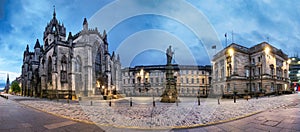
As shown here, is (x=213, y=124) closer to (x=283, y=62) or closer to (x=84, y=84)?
(x=84, y=84)

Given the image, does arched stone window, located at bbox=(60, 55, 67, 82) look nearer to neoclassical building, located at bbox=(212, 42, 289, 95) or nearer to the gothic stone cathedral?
the gothic stone cathedral

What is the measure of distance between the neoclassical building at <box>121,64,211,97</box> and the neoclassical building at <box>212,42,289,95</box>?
16669 mm

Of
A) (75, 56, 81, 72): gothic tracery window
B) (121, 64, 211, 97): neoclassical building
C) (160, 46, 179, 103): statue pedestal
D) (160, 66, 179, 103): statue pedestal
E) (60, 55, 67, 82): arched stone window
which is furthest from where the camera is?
(121, 64, 211, 97): neoclassical building

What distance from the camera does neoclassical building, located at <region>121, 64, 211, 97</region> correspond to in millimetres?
55931

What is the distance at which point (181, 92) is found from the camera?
182ft

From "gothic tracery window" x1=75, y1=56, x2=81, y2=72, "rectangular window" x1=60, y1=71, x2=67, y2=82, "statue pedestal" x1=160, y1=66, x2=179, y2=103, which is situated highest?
"gothic tracery window" x1=75, y1=56, x2=81, y2=72

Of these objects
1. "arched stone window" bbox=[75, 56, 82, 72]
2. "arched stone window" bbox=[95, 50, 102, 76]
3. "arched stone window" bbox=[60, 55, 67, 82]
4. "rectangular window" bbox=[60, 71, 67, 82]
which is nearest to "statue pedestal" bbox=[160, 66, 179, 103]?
"arched stone window" bbox=[95, 50, 102, 76]

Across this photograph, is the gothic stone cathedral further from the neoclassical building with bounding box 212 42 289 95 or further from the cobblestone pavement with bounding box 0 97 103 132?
the neoclassical building with bounding box 212 42 289 95

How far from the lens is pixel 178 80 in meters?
56.0

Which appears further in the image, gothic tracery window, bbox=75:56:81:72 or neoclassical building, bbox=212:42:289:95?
neoclassical building, bbox=212:42:289:95

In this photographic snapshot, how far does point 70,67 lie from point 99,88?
26.1ft

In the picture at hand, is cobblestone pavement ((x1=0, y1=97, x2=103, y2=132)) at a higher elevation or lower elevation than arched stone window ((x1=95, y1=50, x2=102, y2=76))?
lower

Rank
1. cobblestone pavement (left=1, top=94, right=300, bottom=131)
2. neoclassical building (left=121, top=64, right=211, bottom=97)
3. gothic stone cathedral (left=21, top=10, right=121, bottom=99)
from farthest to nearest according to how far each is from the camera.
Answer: neoclassical building (left=121, top=64, right=211, bottom=97), gothic stone cathedral (left=21, top=10, right=121, bottom=99), cobblestone pavement (left=1, top=94, right=300, bottom=131)

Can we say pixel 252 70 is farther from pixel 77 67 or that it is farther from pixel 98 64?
pixel 77 67
